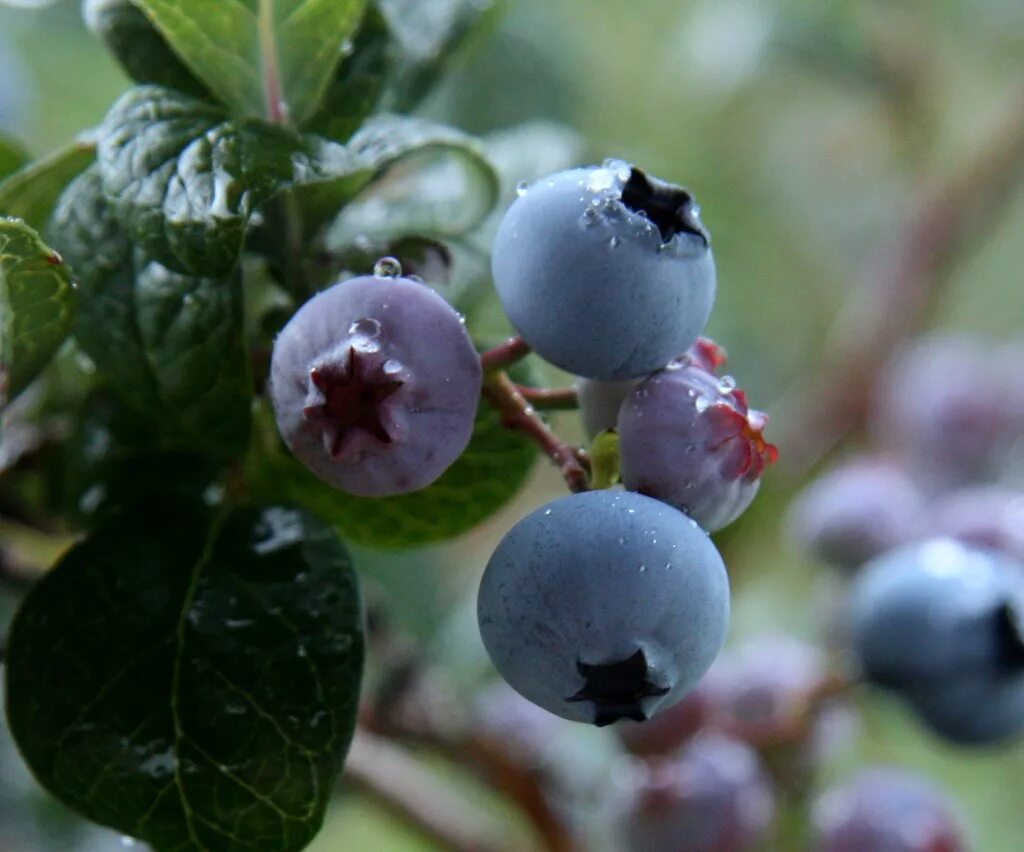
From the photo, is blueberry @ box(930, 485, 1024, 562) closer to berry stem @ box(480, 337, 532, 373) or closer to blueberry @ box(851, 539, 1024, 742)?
blueberry @ box(851, 539, 1024, 742)

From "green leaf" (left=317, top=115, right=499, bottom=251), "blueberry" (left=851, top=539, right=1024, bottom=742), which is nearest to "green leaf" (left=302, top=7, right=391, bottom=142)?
"green leaf" (left=317, top=115, right=499, bottom=251)

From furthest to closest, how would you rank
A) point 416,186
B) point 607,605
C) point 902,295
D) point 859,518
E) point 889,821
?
point 902,295
point 859,518
point 889,821
point 416,186
point 607,605

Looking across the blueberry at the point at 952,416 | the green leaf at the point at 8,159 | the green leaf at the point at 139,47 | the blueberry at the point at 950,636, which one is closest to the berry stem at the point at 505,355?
the green leaf at the point at 139,47

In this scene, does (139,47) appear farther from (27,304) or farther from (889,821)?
(889,821)

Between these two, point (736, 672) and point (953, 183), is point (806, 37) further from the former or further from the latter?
point (736, 672)

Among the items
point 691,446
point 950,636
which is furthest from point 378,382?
point 950,636

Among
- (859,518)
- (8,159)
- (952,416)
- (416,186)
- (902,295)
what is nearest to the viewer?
(8,159)
